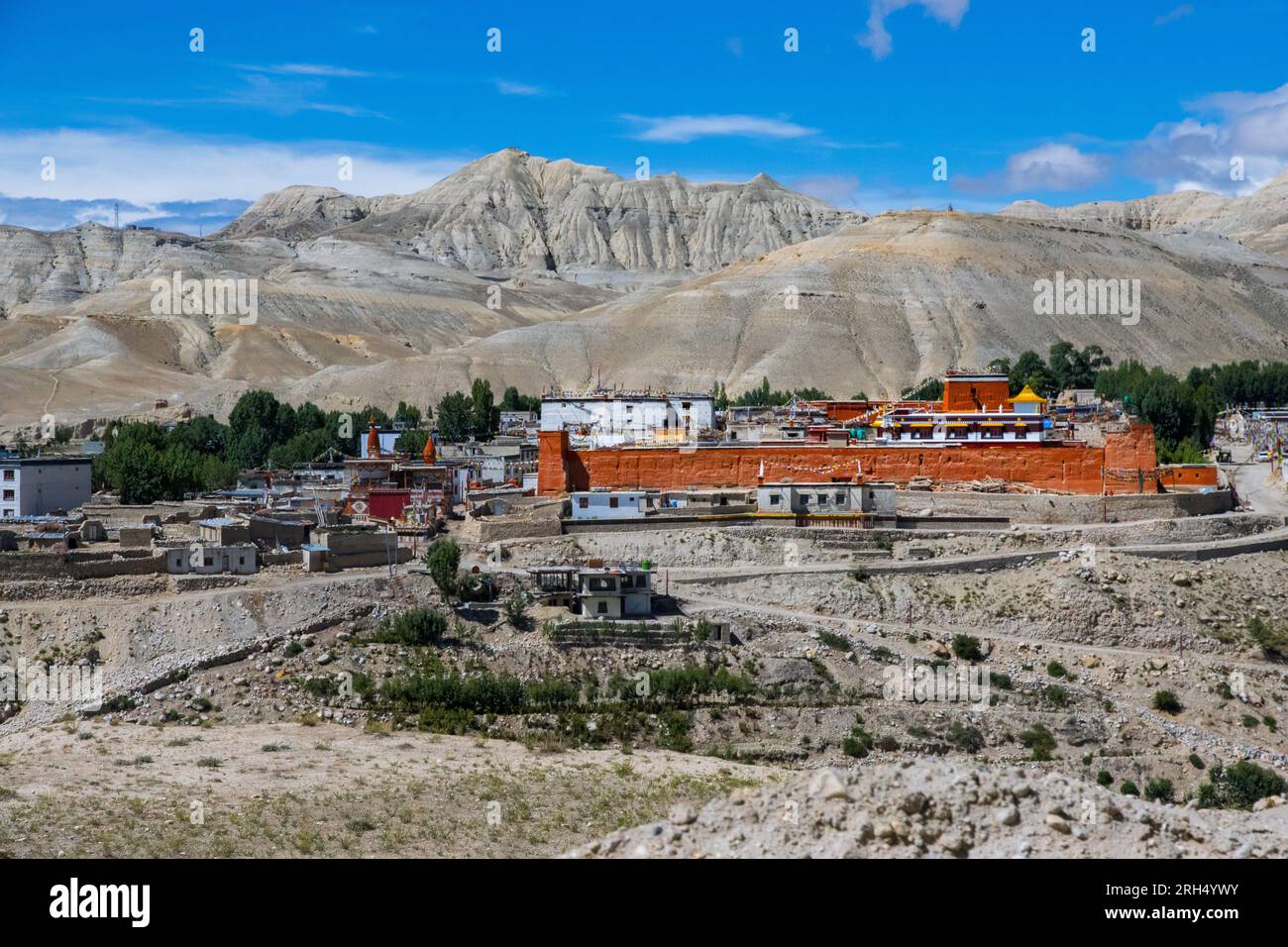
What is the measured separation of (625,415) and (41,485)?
834 inches

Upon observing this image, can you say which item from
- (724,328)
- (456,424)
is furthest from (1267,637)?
(724,328)

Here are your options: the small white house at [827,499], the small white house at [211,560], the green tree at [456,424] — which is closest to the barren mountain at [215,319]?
the green tree at [456,424]

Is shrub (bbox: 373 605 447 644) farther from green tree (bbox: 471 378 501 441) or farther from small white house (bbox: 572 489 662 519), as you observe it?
green tree (bbox: 471 378 501 441)

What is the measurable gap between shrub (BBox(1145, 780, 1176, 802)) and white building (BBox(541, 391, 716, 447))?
93.5 ft

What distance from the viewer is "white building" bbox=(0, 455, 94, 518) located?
44.4 m

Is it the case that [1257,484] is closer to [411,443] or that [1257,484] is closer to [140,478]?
[411,443]

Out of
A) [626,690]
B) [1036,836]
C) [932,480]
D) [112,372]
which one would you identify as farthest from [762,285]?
[1036,836]

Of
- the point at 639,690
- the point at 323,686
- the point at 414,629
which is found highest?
the point at 414,629

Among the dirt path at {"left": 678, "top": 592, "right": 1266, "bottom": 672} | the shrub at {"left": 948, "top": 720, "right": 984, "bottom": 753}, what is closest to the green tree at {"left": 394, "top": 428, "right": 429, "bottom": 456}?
the dirt path at {"left": 678, "top": 592, "right": 1266, "bottom": 672}

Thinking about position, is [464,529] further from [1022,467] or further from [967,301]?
[967,301]

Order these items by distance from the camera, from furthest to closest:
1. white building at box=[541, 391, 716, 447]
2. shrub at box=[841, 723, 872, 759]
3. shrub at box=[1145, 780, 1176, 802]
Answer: white building at box=[541, 391, 716, 447] → shrub at box=[841, 723, 872, 759] → shrub at box=[1145, 780, 1176, 802]

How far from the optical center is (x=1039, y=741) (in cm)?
2973

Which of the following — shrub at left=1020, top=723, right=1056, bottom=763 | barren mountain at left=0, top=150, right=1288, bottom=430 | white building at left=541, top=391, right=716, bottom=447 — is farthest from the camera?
barren mountain at left=0, top=150, right=1288, bottom=430

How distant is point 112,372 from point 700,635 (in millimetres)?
86115
